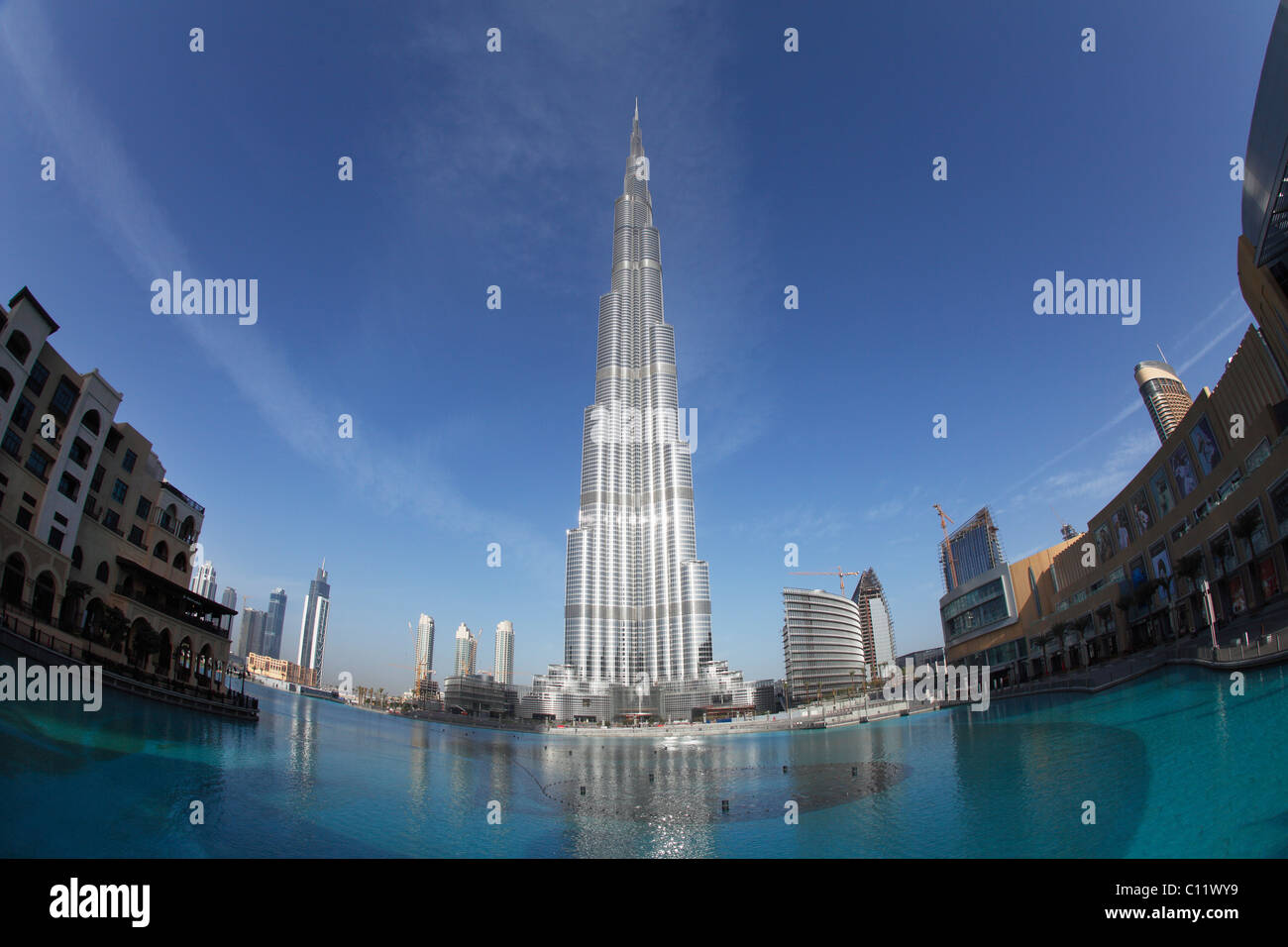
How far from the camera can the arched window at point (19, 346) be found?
40.5 meters

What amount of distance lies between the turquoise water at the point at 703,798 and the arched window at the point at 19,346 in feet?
79.4

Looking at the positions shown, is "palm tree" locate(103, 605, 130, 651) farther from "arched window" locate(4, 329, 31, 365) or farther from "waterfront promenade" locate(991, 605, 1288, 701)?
"waterfront promenade" locate(991, 605, 1288, 701)

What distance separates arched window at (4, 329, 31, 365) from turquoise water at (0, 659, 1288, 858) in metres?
24.2

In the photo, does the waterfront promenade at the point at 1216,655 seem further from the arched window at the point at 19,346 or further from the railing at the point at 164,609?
the railing at the point at 164,609

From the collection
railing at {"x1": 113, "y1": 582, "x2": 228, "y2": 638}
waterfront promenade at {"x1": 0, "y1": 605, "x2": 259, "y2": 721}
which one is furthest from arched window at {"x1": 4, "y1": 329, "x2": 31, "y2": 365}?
railing at {"x1": 113, "y1": 582, "x2": 228, "y2": 638}

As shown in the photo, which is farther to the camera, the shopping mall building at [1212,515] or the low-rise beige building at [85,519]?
the shopping mall building at [1212,515]

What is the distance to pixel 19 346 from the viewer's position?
41.2 meters

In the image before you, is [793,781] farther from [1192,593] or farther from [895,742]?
[1192,593]

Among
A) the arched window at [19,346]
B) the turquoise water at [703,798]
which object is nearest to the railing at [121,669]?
the turquoise water at [703,798]

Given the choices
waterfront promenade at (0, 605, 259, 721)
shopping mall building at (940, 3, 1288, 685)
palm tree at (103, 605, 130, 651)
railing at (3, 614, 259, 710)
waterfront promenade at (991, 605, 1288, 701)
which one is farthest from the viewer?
palm tree at (103, 605, 130, 651)

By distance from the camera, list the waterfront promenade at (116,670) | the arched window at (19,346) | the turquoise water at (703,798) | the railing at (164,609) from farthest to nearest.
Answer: the railing at (164,609) → the arched window at (19,346) → the waterfront promenade at (116,670) → the turquoise water at (703,798)

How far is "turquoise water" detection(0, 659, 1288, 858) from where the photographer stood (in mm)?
19125

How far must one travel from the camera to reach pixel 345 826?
25.7 metres
